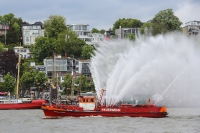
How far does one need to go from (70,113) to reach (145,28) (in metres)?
96.1

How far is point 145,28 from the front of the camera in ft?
584

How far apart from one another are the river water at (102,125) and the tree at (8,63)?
83.7 metres

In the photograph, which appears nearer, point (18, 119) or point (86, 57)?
point (18, 119)

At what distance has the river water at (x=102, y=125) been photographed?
70.6 m

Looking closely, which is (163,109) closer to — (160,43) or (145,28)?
(160,43)

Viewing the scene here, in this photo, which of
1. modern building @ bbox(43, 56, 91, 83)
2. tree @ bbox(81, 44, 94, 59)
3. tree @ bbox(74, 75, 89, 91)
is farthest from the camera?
tree @ bbox(81, 44, 94, 59)

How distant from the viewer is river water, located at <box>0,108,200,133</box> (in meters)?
70.6

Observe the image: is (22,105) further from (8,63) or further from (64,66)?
(64,66)

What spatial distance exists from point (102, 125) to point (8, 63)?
98225mm

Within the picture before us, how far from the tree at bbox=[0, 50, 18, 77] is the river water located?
83653mm

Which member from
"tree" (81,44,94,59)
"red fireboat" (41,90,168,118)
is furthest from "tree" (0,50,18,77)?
"red fireboat" (41,90,168,118)

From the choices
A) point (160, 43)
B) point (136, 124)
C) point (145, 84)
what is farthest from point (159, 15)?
point (136, 124)

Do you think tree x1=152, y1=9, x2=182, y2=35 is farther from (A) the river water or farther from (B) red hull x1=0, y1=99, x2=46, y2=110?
(A) the river water

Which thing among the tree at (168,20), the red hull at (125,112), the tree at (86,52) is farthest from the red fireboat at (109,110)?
the tree at (168,20)
